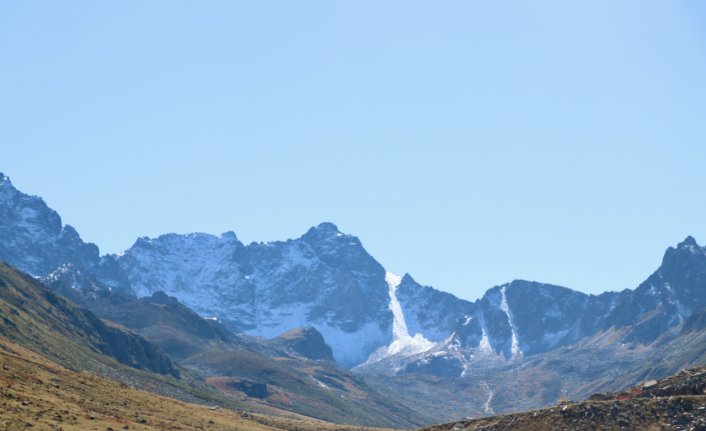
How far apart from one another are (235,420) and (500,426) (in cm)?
9726

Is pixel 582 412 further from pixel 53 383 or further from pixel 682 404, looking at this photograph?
pixel 53 383

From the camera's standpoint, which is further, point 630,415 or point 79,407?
point 79,407

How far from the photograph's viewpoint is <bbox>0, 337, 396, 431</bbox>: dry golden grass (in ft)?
355

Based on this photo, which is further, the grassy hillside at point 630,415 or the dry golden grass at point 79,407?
the dry golden grass at point 79,407

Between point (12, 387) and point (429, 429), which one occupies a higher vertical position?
point (12, 387)

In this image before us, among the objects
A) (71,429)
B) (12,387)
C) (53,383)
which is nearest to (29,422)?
(71,429)

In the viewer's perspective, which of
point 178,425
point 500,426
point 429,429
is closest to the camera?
point 500,426

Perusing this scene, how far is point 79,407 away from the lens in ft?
427

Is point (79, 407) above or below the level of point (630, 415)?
above

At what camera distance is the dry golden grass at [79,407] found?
10831 centimetres

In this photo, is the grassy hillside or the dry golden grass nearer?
the grassy hillside

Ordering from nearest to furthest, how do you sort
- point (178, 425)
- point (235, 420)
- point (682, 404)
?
point (682, 404)
point (178, 425)
point (235, 420)

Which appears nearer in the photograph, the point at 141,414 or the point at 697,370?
the point at 697,370

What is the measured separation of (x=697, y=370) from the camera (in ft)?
374
